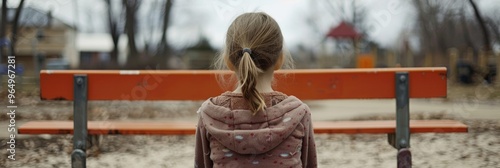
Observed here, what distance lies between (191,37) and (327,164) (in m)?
36.5

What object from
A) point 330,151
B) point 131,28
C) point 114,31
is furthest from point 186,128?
point 114,31

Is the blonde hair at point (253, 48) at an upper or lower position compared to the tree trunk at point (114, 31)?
lower

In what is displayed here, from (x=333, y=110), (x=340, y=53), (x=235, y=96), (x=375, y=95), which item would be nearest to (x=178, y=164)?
(x=375, y=95)

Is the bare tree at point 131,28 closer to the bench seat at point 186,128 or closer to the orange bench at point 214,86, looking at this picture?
the bench seat at point 186,128

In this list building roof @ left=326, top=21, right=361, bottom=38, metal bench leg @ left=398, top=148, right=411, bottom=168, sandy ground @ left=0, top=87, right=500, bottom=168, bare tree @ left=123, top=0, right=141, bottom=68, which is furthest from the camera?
building roof @ left=326, top=21, right=361, bottom=38

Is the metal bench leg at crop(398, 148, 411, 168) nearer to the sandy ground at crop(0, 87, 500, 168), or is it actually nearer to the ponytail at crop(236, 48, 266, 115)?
the sandy ground at crop(0, 87, 500, 168)

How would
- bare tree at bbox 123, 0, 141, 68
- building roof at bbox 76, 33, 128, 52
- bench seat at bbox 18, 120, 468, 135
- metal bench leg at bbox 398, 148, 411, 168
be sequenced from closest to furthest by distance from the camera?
metal bench leg at bbox 398, 148, 411, 168, bench seat at bbox 18, 120, 468, 135, bare tree at bbox 123, 0, 141, 68, building roof at bbox 76, 33, 128, 52

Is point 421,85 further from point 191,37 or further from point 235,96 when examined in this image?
point 191,37

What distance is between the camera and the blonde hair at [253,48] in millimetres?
1872

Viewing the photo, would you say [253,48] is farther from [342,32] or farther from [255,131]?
[342,32]

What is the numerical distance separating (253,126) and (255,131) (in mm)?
29

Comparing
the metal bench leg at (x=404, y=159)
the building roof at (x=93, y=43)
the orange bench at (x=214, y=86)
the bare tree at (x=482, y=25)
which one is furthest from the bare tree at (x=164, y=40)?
the building roof at (x=93, y=43)

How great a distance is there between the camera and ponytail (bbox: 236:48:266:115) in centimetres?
186

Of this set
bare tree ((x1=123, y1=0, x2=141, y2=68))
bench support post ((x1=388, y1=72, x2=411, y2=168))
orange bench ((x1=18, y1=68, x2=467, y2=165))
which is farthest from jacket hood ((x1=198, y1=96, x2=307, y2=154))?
bare tree ((x1=123, y1=0, x2=141, y2=68))
